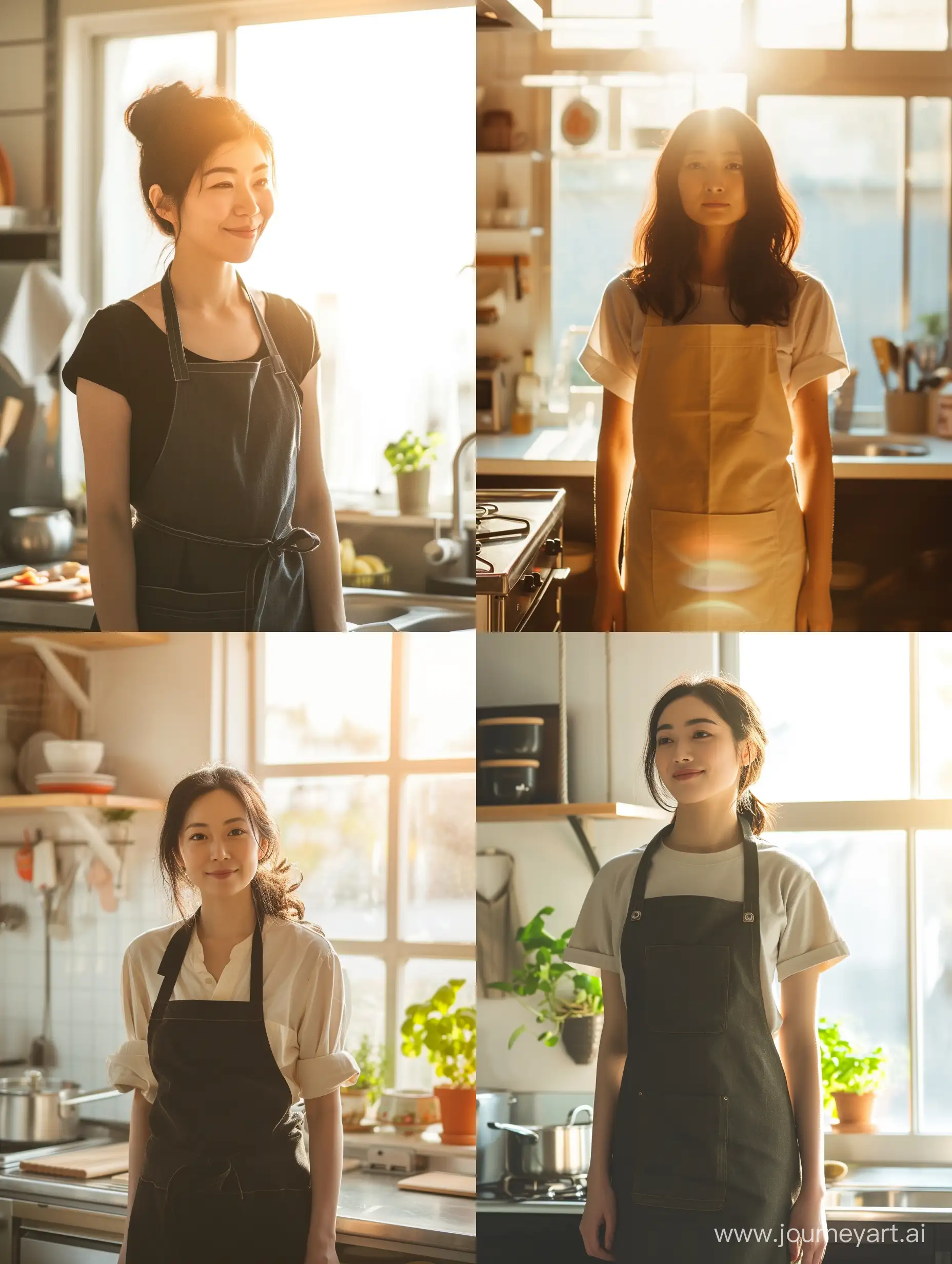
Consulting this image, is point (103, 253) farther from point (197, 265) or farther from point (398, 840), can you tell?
point (398, 840)

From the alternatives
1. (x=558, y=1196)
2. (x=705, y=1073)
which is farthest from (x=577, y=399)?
(x=558, y=1196)

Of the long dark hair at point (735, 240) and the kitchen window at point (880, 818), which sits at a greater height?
the long dark hair at point (735, 240)

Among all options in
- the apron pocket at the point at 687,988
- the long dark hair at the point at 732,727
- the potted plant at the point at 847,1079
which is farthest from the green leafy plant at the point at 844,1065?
the long dark hair at the point at 732,727

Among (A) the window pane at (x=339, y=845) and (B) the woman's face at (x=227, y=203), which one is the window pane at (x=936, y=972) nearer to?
(A) the window pane at (x=339, y=845)

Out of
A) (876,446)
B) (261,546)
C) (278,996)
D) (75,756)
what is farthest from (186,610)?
(876,446)

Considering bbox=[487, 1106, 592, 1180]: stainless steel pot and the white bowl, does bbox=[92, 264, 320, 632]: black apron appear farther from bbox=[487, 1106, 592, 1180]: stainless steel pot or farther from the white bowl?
bbox=[487, 1106, 592, 1180]: stainless steel pot

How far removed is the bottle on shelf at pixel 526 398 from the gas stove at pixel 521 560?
70mm

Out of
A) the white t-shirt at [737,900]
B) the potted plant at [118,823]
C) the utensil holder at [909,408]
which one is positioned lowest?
the white t-shirt at [737,900]

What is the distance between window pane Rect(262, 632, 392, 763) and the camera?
1.50 metres

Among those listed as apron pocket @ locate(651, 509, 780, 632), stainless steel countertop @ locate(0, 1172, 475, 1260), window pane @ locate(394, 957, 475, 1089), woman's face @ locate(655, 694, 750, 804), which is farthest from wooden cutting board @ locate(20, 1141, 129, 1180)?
apron pocket @ locate(651, 509, 780, 632)

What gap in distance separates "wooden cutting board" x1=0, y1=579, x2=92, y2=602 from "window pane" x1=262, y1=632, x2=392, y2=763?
0.22 meters

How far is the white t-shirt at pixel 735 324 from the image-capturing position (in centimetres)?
136

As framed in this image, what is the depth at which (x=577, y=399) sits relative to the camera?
1390mm

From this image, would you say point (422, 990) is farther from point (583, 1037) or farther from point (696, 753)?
point (696, 753)
